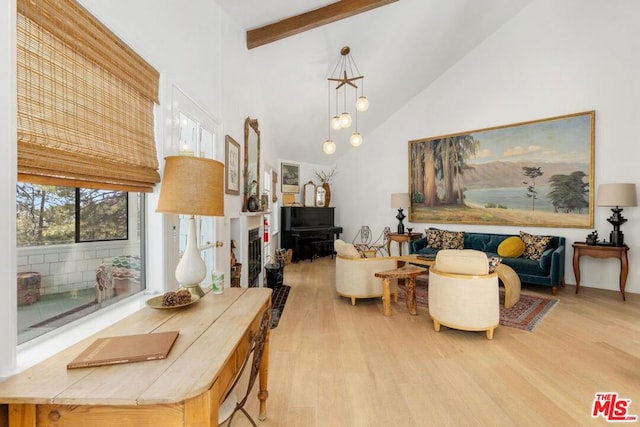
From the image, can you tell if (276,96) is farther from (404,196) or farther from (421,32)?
(404,196)

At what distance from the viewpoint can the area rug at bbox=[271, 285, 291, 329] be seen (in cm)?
321

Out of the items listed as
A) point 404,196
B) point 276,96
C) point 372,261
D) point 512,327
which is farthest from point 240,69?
point 512,327

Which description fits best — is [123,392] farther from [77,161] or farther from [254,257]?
[254,257]

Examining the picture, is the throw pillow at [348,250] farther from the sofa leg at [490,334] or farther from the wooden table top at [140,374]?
the wooden table top at [140,374]

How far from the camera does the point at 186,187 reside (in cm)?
138

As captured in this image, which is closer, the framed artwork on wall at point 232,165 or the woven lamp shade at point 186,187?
the woven lamp shade at point 186,187

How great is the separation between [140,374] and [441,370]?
2134mm

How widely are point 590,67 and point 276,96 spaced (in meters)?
4.79

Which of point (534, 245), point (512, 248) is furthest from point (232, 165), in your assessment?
point (534, 245)

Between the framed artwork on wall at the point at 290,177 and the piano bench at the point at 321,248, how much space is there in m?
1.41

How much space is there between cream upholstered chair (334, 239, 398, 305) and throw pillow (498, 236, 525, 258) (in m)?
2.08

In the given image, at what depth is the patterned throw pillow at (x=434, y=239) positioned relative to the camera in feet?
17.5

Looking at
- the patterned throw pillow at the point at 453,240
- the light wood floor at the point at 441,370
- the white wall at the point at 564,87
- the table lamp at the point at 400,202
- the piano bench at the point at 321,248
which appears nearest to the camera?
the light wood floor at the point at 441,370

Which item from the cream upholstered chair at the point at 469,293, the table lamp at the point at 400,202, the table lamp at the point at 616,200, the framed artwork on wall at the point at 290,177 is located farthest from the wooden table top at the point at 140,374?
the framed artwork on wall at the point at 290,177
